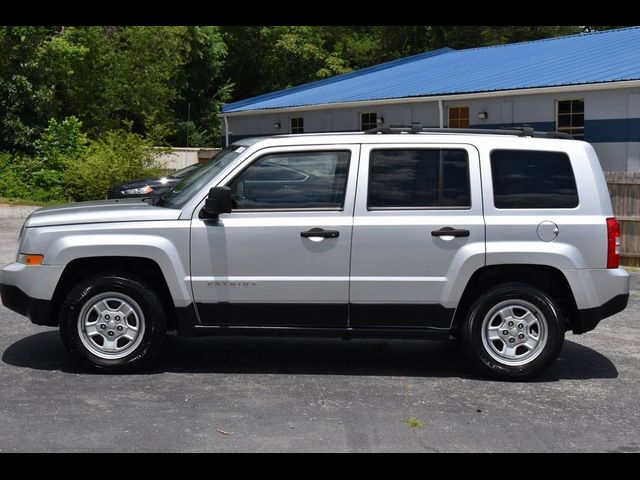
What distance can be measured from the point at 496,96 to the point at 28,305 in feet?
56.1

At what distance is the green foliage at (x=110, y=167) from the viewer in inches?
1005

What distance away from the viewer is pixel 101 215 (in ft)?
23.6

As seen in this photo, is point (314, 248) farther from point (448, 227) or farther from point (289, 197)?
point (448, 227)

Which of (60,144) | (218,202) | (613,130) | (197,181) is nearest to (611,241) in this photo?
(218,202)

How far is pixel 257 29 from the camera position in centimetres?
5569

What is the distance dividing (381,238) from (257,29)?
1986 inches

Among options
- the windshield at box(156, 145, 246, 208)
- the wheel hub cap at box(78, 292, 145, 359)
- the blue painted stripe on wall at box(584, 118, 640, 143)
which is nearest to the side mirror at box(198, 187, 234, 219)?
the windshield at box(156, 145, 246, 208)

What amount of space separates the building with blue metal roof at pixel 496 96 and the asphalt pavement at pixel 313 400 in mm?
12587

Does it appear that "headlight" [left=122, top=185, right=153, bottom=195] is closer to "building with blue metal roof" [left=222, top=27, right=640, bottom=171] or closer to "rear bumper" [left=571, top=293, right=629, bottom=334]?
"building with blue metal roof" [left=222, top=27, right=640, bottom=171]

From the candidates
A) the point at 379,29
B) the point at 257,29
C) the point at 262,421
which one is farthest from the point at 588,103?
the point at 257,29

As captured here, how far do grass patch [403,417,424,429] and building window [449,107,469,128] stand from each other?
18.8 meters

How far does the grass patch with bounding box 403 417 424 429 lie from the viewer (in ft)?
19.5

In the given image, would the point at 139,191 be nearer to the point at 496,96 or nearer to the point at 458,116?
the point at 496,96

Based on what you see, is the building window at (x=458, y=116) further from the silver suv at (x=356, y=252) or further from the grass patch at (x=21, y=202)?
the silver suv at (x=356, y=252)
